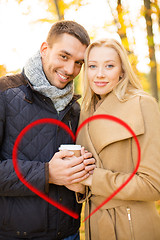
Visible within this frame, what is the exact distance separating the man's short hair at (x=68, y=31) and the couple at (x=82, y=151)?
10 millimetres

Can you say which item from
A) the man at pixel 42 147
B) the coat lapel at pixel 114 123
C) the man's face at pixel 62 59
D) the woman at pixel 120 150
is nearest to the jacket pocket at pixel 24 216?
the man at pixel 42 147

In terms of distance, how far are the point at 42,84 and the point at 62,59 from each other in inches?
13.7

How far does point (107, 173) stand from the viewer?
2.30 metres

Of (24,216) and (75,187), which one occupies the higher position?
(75,187)

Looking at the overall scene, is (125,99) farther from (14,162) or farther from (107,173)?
(14,162)

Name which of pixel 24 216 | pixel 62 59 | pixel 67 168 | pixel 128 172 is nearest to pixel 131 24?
pixel 62 59

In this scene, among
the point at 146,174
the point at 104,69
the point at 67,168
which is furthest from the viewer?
the point at 104,69

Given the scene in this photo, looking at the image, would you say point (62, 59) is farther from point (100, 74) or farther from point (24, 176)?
point (24, 176)

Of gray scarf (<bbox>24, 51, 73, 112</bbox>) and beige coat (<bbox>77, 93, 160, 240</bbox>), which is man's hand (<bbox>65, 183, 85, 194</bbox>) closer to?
beige coat (<bbox>77, 93, 160, 240</bbox>)

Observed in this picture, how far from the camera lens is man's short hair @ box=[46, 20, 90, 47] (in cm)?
277

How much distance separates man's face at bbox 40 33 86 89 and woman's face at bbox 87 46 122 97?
242 millimetres

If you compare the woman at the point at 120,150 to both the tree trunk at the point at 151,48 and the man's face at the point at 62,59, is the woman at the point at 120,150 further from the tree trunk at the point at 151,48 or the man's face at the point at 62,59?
the tree trunk at the point at 151,48

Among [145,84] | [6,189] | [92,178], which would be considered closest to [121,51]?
[92,178]

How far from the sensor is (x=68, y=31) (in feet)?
9.09
